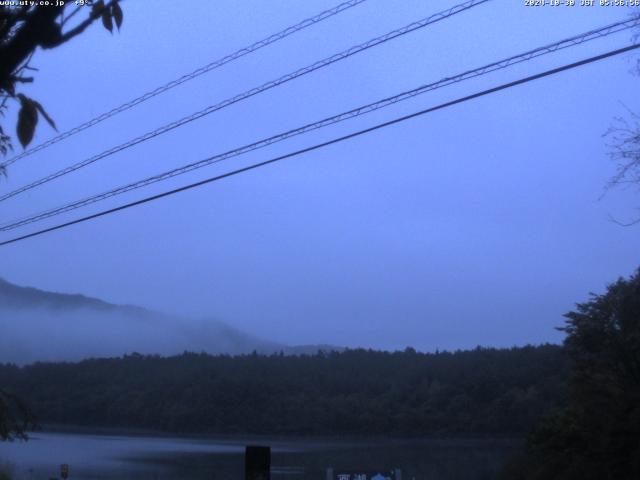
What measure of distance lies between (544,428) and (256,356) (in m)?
36.6

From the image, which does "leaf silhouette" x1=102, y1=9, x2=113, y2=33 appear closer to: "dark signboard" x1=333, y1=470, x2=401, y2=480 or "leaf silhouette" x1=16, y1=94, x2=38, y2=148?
"leaf silhouette" x1=16, y1=94, x2=38, y2=148

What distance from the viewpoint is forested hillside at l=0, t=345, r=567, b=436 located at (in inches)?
1497

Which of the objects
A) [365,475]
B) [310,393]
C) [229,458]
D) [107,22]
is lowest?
[365,475]

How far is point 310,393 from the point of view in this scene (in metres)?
47.2

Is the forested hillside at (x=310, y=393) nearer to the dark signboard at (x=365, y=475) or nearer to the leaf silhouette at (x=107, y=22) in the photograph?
the dark signboard at (x=365, y=475)

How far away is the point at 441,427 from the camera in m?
39.0

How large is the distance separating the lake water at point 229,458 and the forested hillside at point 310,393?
2.91 m

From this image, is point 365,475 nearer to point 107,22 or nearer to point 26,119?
point 107,22

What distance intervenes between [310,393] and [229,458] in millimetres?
17381

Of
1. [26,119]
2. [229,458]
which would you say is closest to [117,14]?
[26,119]

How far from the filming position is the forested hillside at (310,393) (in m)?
38.0

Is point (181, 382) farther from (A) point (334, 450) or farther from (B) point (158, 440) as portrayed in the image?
(A) point (334, 450)

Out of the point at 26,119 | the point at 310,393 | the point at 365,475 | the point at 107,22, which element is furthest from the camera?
the point at 310,393

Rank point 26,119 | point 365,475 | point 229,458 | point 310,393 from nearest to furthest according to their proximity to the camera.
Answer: point 26,119, point 365,475, point 229,458, point 310,393
